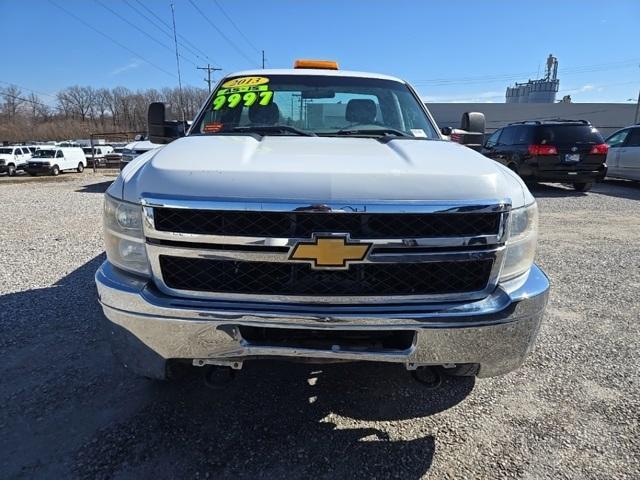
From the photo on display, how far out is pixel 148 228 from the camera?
1.88 meters

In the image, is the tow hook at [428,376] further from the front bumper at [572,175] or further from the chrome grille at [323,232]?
the front bumper at [572,175]

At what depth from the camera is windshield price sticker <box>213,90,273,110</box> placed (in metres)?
3.35

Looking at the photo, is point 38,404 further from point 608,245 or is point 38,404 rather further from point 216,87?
point 608,245

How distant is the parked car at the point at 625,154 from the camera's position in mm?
12672

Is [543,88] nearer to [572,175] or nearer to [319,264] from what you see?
[572,175]

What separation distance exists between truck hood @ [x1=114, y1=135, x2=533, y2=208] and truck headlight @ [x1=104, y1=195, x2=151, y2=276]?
58 millimetres

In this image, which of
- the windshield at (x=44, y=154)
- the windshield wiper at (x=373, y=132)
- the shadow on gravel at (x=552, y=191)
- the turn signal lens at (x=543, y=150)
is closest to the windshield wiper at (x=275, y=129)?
the windshield wiper at (x=373, y=132)

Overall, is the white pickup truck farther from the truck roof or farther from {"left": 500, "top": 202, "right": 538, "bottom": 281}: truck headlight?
the truck roof

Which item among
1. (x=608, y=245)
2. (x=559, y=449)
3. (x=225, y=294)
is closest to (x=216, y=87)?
(x=225, y=294)

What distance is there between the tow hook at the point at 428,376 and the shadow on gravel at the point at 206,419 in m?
0.31

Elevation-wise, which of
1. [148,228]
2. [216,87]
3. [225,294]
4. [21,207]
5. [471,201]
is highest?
[216,87]

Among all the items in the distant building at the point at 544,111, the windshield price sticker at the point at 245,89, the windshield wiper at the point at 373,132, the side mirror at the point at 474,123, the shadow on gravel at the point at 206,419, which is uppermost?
the distant building at the point at 544,111

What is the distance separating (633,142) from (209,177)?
15085mm

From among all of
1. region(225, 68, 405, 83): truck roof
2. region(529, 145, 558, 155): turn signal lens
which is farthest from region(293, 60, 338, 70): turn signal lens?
region(529, 145, 558, 155): turn signal lens
